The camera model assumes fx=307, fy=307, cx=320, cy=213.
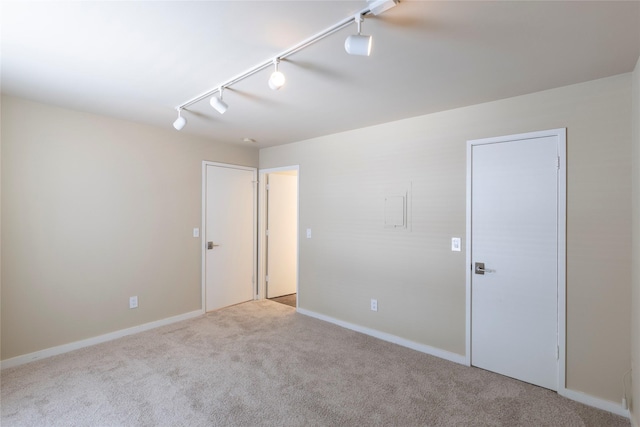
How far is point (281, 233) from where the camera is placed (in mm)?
5145

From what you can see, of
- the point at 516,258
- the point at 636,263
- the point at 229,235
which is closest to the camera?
the point at 636,263

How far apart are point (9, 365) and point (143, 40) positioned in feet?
10.1

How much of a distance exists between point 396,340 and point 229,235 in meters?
2.69

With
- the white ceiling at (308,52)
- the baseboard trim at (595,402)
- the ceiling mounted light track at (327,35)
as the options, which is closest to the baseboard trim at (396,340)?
the baseboard trim at (595,402)

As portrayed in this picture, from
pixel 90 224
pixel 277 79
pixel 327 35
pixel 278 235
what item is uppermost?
pixel 327 35

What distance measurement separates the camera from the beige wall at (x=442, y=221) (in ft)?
7.18

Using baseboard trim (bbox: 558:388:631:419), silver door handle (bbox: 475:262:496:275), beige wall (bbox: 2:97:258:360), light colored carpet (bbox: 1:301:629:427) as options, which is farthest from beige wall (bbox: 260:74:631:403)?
beige wall (bbox: 2:97:258:360)

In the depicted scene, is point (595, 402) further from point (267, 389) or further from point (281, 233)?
point (281, 233)

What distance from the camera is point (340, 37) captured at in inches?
67.7

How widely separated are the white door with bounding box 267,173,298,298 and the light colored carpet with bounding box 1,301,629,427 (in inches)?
70.0

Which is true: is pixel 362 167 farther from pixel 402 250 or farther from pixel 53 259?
pixel 53 259

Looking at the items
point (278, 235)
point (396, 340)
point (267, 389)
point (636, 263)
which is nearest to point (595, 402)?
point (636, 263)

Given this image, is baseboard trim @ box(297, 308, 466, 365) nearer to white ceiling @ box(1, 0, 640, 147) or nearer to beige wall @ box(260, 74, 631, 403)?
beige wall @ box(260, 74, 631, 403)

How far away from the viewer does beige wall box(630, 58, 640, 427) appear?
1.91 m
